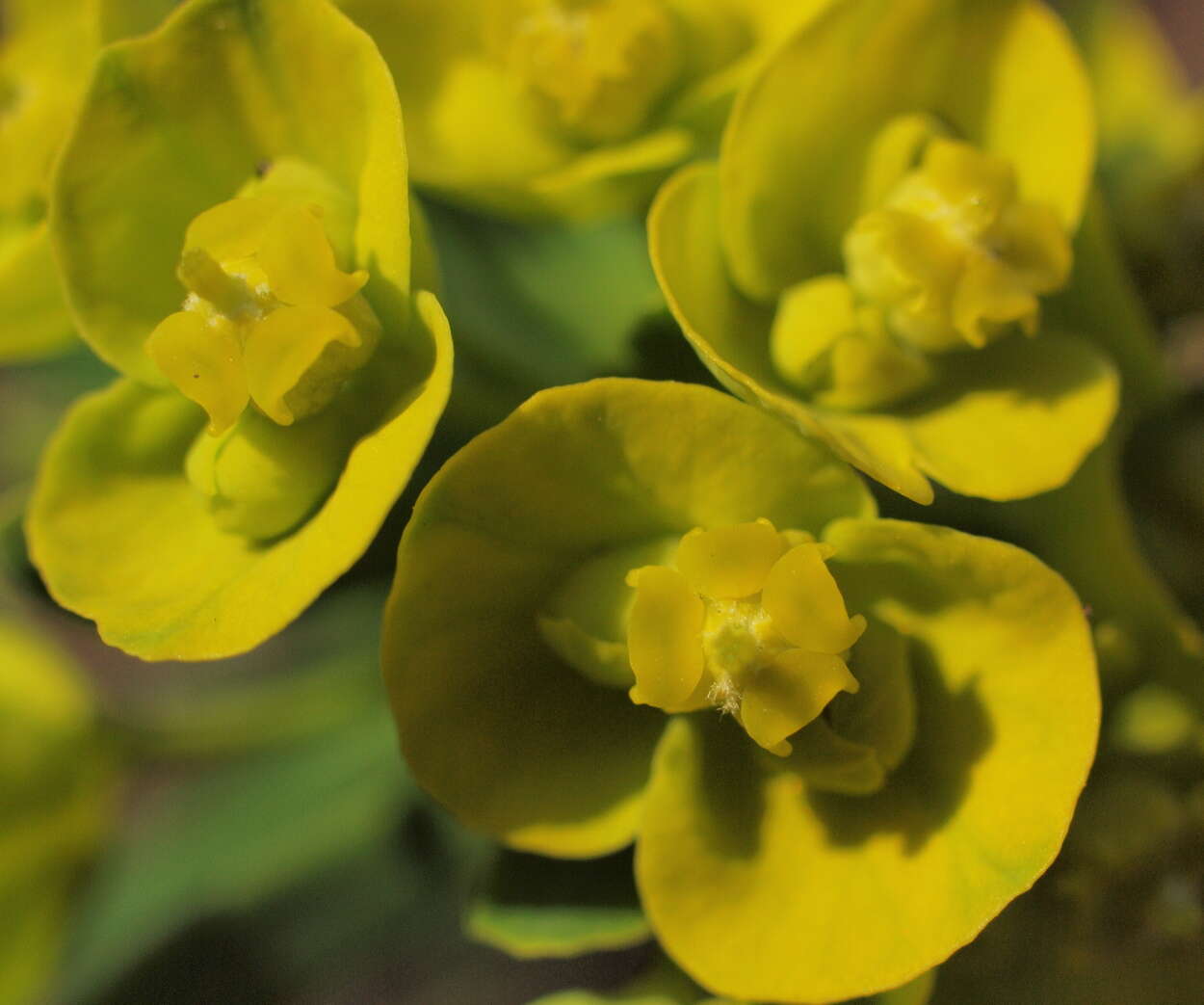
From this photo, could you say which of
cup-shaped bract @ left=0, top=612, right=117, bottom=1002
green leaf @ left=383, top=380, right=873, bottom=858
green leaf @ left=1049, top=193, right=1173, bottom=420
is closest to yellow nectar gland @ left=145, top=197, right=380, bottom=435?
green leaf @ left=383, top=380, right=873, bottom=858

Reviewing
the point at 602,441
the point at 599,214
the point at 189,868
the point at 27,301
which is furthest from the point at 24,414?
the point at 602,441

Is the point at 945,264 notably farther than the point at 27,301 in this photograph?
No

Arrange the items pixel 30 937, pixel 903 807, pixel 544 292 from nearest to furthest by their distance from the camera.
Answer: pixel 903 807 < pixel 544 292 < pixel 30 937

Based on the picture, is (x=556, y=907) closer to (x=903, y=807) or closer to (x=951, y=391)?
(x=903, y=807)

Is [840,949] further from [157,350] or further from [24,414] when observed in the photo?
[24,414]

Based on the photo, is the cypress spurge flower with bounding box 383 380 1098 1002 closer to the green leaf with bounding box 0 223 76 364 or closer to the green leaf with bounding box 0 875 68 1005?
the green leaf with bounding box 0 223 76 364

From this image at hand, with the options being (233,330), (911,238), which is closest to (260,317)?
(233,330)

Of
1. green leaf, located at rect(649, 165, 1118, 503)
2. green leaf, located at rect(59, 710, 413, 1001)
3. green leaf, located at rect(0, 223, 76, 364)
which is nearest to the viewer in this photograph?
green leaf, located at rect(649, 165, 1118, 503)
